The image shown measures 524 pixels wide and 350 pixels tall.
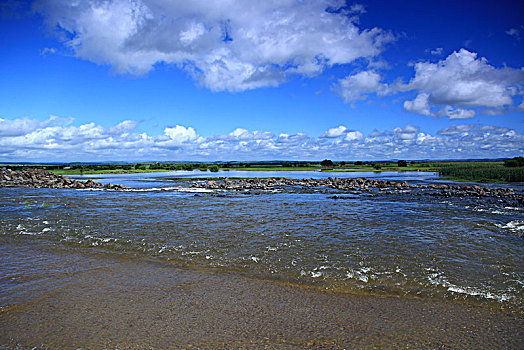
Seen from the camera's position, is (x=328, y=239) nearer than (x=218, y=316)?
No

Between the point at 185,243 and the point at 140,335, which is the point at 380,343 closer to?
the point at 140,335

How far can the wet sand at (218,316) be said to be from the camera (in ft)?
16.9

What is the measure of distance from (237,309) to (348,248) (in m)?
5.96

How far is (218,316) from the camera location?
236 inches

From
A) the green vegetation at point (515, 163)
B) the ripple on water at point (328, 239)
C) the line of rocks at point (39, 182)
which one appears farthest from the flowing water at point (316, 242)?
the green vegetation at point (515, 163)

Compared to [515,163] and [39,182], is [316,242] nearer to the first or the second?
[39,182]

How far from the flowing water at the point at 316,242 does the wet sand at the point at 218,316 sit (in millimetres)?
548

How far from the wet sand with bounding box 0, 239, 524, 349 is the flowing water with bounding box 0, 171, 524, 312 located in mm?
548

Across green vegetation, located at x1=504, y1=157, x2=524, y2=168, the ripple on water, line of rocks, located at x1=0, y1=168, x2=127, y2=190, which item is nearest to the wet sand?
the ripple on water

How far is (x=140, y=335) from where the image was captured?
5.30m

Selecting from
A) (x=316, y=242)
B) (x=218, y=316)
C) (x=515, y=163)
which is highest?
(x=515, y=163)

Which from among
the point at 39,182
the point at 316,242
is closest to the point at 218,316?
the point at 316,242

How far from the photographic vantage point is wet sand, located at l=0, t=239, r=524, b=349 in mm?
5148

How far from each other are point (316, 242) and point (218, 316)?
667 cm
